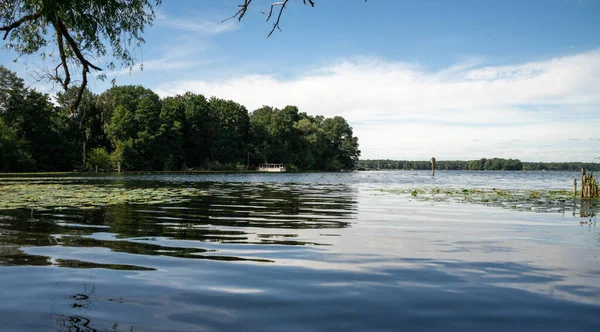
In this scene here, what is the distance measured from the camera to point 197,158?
108m

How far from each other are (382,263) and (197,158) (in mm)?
→ 104682

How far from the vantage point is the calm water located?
4.26m

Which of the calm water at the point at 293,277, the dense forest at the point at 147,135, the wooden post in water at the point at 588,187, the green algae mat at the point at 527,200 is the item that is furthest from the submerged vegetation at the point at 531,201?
the dense forest at the point at 147,135

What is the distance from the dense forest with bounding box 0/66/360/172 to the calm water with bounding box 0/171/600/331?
1859 inches

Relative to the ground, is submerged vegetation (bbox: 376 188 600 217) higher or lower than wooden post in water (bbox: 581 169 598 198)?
lower

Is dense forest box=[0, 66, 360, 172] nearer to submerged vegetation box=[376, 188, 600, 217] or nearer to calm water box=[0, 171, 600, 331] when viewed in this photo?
submerged vegetation box=[376, 188, 600, 217]

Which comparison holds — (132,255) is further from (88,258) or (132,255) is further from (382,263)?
(382,263)

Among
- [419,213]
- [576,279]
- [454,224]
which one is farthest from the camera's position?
[419,213]

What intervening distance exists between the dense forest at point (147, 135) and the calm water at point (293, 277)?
47.2 meters

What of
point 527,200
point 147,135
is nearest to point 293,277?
point 527,200

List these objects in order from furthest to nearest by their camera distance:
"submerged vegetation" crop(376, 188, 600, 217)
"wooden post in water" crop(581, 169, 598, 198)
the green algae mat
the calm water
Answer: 1. "wooden post in water" crop(581, 169, 598, 198)
2. the green algae mat
3. "submerged vegetation" crop(376, 188, 600, 217)
4. the calm water

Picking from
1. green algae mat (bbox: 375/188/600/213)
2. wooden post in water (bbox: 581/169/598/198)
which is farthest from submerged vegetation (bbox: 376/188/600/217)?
wooden post in water (bbox: 581/169/598/198)

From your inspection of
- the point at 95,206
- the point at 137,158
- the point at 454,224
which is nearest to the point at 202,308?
the point at 454,224

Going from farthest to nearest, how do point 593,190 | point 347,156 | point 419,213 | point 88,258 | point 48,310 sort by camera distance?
point 347,156 → point 593,190 → point 419,213 → point 88,258 → point 48,310
